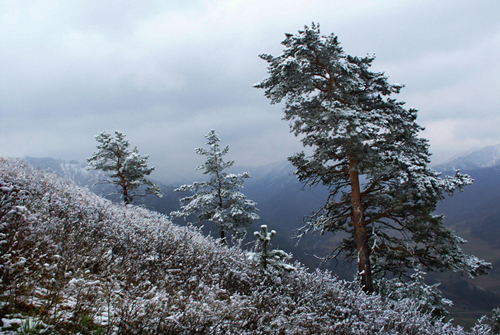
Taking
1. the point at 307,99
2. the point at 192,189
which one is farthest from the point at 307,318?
the point at 192,189

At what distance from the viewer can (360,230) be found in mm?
9367

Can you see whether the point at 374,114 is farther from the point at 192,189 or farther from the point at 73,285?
the point at 192,189

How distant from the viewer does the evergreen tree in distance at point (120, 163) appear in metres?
20.1

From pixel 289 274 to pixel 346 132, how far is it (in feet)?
16.8

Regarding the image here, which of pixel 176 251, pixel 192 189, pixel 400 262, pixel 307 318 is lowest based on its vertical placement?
pixel 400 262

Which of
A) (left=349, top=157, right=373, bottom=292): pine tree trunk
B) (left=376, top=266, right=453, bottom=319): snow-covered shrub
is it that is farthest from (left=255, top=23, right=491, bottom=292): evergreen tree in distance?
(left=376, top=266, right=453, bottom=319): snow-covered shrub

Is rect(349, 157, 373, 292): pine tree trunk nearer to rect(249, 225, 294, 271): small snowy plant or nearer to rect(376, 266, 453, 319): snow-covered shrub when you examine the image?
rect(376, 266, 453, 319): snow-covered shrub

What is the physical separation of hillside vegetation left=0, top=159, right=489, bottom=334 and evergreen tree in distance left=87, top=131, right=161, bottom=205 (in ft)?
42.5

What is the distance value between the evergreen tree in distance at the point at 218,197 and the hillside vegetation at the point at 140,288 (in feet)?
36.2

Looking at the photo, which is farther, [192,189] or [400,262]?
[192,189]

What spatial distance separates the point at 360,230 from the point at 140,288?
316 inches

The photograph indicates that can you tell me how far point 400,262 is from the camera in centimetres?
1090

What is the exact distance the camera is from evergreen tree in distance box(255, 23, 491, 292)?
27.9 ft

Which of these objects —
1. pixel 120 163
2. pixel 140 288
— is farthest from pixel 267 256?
pixel 120 163
